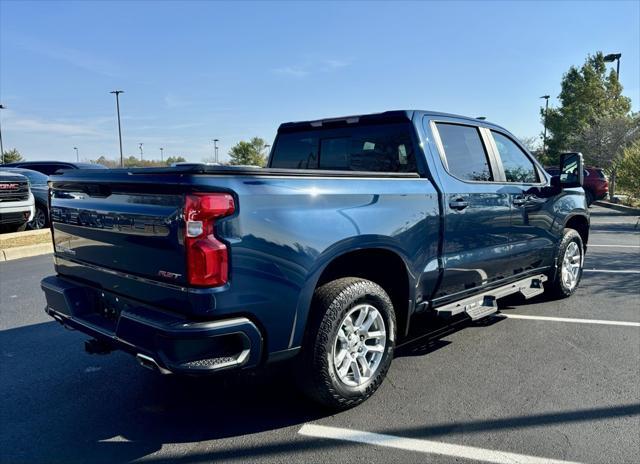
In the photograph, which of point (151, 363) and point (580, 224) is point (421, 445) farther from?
point (580, 224)

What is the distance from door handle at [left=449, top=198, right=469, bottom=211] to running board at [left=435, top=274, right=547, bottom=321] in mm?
801

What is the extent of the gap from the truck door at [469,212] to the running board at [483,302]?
3.0 inches

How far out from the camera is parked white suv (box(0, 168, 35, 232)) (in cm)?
1031

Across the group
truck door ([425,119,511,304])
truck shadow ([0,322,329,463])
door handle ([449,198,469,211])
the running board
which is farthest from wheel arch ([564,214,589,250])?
truck shadow ([0,322,329,463])

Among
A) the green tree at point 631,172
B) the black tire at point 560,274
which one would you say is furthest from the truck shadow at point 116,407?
the green tree at point 631,172

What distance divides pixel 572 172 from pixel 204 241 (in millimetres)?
4330

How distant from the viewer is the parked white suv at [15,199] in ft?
33.8

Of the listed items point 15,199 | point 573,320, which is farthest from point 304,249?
point 15,199

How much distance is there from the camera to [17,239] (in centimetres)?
1034

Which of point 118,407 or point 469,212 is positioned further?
point 469,212

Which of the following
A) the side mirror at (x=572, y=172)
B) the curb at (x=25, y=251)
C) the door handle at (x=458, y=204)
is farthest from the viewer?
the curb at (x=25, y=251)

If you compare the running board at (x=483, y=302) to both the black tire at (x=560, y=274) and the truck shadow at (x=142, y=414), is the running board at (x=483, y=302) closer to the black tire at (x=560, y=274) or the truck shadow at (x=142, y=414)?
the black tire at (x=560, y=274)

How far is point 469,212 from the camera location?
13.4 feet

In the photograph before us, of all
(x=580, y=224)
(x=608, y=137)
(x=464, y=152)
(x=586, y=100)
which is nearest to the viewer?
(x=464, y=152)
